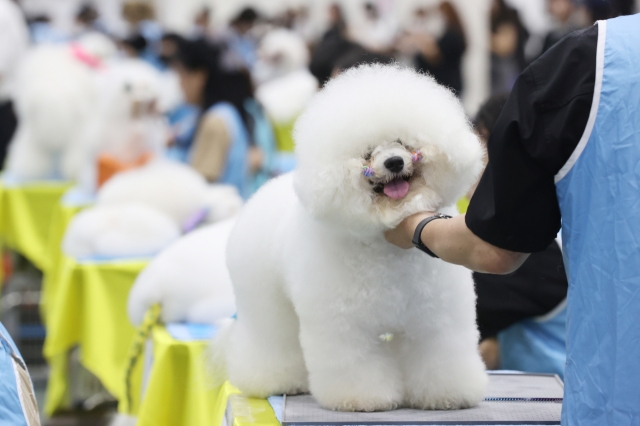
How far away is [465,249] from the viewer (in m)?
1.03

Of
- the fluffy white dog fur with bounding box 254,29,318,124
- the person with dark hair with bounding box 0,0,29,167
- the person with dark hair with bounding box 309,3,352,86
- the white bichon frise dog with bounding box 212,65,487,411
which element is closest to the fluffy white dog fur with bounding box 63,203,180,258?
the person with dark hair with bounding box 309,3,352,86

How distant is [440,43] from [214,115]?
3967 millimetres

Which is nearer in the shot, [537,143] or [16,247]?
[537,143]

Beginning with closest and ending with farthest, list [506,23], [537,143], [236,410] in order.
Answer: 1. [537,143]
2. [236,410]
3. [506,23]

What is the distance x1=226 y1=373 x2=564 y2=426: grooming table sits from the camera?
1166 millimetres

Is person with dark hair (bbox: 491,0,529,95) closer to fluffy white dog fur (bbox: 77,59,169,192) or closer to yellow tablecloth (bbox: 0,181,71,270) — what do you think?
fluffy white dog fur (bbox: 77,59,169,192)

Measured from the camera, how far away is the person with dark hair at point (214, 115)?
11.6 feet

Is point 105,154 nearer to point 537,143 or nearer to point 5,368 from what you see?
point 5,368

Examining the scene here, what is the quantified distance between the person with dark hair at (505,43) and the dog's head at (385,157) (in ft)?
15.7

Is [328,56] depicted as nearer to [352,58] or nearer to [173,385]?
[352,58]

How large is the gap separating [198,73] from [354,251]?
272cm

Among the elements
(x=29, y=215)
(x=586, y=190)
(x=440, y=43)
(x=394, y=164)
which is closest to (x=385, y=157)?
(x=394, y=164)

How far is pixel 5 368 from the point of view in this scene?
111 centimetres

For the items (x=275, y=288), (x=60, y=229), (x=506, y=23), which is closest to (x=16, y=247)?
(x=60, y=229)
